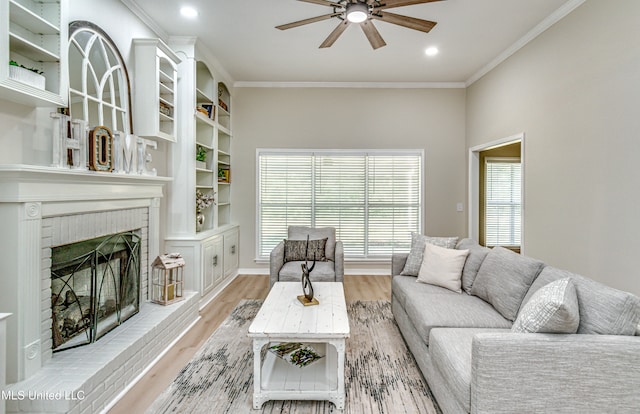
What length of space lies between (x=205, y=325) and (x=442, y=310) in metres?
2.36

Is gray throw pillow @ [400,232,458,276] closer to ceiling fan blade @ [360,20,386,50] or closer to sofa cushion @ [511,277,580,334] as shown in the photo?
sofa cushion @ [511,277,580,334]

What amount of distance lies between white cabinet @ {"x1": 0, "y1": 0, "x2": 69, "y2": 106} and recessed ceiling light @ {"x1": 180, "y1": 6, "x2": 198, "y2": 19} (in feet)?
4.26

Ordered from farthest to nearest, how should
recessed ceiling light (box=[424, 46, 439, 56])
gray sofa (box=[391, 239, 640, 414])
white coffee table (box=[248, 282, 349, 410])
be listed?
recessed ceiling light (box=[424, 46, 439, 56])
white coffee table (box=[248, 282, 349, 410])
gray sofa (box=[391, 239, 640, 414])

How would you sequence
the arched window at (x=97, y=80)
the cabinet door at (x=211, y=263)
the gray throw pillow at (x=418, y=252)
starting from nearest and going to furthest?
the arched window at (x=97, y=80)
the gray throw pillow at (x=418, y=252)
the cabinet door at (x=211, y=263)

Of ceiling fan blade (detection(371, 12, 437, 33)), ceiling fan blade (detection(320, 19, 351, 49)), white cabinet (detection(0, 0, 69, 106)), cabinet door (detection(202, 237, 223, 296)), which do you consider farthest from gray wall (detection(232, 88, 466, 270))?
white cabinet (detection(0, 0, 69, 106))

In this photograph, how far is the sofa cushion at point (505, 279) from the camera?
2258 mm

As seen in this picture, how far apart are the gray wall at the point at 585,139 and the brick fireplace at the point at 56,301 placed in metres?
3.68

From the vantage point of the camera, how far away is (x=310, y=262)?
4.05 m

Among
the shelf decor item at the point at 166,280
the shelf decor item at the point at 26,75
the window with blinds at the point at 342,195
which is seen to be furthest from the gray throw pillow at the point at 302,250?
the shelf decor item at the point at 26,75

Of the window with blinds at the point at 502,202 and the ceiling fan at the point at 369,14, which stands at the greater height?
the ceiling fan at the point at 369,14

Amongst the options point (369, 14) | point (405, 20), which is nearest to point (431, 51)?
point (405, 20)

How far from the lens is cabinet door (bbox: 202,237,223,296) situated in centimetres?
388

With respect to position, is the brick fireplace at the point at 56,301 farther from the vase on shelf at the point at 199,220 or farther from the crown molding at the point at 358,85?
the crown molding at the point at 358,85

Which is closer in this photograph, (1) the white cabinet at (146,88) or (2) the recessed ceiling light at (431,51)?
(1) the white cabinet at (146,88)
